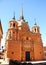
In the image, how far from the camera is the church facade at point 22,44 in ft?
89.6

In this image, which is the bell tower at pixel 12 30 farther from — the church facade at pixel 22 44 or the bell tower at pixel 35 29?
the bell tower at pixel 35 29

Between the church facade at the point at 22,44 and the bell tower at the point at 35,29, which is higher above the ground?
the bell tower at the point at 35,29

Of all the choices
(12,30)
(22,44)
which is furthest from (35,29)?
(12,30)

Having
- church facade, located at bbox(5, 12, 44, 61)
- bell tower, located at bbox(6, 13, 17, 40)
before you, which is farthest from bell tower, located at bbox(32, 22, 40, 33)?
bell tower, located at bbox(6, 13, 17, 40)

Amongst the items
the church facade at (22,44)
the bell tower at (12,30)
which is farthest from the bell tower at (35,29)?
the bell tower at (12,30)

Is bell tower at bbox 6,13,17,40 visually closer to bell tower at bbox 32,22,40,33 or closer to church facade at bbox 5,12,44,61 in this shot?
church facade at bbox 5,12,44,61

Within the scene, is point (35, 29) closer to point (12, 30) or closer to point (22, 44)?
point (22, 44)

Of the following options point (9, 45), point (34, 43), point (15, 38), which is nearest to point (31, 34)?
point (34, 43)

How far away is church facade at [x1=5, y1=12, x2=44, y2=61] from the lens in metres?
27.3

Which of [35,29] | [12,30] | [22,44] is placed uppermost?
[35,29]

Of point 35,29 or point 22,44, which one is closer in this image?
point 22,44

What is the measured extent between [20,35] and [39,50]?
5406 mm

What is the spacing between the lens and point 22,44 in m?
28.6

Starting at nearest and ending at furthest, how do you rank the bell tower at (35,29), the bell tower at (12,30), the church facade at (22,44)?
1. the church facade at (22,44)
2. the bell tower at (12,30)
3. the bell tower at (35,29)
